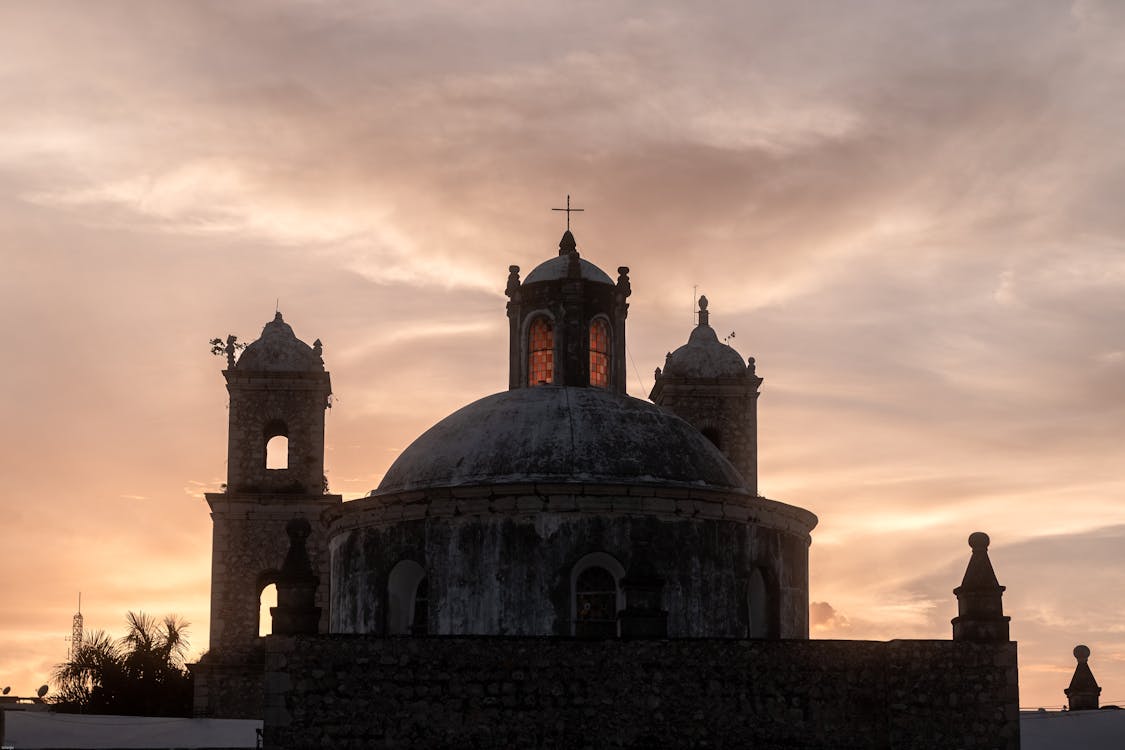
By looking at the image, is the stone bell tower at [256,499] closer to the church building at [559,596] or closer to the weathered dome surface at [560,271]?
the church building at [559,596]

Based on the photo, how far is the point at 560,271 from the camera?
3412 centimetres

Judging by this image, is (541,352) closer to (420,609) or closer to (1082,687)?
(420,609)

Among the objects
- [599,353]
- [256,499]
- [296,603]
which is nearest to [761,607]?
[599,353]

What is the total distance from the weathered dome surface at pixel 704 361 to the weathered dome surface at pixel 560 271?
8569 millimetres

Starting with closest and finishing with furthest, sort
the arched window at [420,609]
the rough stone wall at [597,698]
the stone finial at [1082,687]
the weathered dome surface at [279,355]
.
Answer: the rough stone wall at [597,698], the arched window at [420,609], the stone finial at [1082,687], the weathered dome surface at [279,355]

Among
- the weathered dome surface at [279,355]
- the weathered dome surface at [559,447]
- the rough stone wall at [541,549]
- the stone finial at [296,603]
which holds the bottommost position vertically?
the stone finial at [296,603]

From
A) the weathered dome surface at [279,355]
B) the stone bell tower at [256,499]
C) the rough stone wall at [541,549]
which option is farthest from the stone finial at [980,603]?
the weathered dome surface at [279,355]

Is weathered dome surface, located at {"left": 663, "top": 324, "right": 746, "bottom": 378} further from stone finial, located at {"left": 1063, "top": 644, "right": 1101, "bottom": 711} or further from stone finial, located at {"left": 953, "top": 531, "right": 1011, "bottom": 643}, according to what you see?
stone finial, located at {"left": 953, "top": 531, "right": 1011, "bottom": 643}

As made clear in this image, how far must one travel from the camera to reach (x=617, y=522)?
28516mm

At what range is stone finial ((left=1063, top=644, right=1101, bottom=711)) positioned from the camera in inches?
1502

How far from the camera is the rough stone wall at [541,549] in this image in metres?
28.2

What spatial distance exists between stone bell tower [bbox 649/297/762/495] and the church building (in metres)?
8.08

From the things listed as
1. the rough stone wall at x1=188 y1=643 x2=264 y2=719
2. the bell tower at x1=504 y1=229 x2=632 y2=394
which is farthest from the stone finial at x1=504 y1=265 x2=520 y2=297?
the rough stone wall at x1=188 y1=643 x2=264 y2=719

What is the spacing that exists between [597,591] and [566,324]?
23.2 feet
